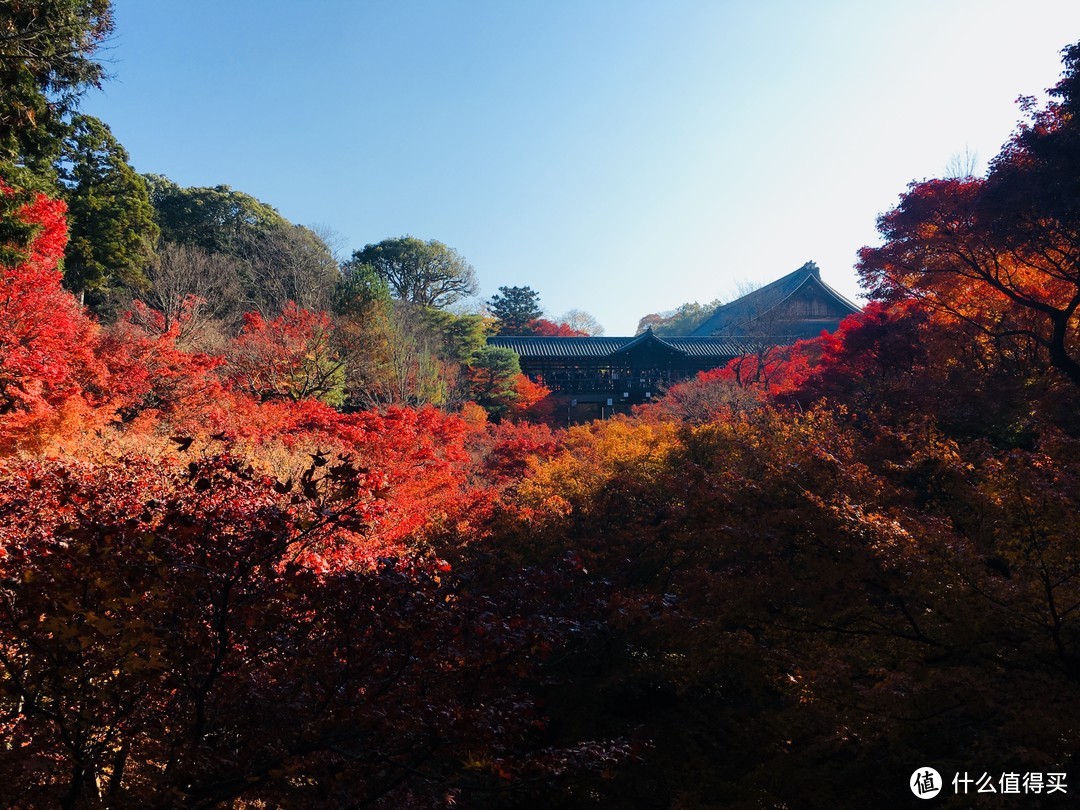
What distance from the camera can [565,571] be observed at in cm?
675

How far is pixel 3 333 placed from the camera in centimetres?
1341

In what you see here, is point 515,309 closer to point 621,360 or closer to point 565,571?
point 621,360

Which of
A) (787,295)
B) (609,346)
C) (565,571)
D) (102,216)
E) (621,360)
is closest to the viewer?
(565,571)

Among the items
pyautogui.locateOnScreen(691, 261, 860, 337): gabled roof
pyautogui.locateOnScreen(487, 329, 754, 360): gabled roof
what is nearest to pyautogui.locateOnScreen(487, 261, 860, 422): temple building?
pyautogui.locateOnScreen(487, 329, 754, 360): gabled roof

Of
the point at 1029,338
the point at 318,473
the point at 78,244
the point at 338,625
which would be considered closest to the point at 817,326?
the point at 1029,338

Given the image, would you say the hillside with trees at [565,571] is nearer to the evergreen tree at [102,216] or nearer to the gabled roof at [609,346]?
the evergreen tree at [102,216]

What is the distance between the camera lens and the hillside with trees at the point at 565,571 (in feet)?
14.0

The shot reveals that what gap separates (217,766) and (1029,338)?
14986mm

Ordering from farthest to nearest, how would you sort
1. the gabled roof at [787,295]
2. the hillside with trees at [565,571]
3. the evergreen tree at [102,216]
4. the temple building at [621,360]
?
the gabled roof at [787,295] → the temple building at [621,360] → the evergreen tree at [102,216] → the hillside with trees at [565,571]

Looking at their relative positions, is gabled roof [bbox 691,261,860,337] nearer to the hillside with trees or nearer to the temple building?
the temple building

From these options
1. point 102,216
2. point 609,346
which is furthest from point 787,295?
point 102,216

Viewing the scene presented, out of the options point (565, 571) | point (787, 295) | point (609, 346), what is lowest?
point (565, 571)

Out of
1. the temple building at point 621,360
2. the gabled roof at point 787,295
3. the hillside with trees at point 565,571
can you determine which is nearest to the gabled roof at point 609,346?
the temple building at point 621,360

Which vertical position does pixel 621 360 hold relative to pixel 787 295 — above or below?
below
